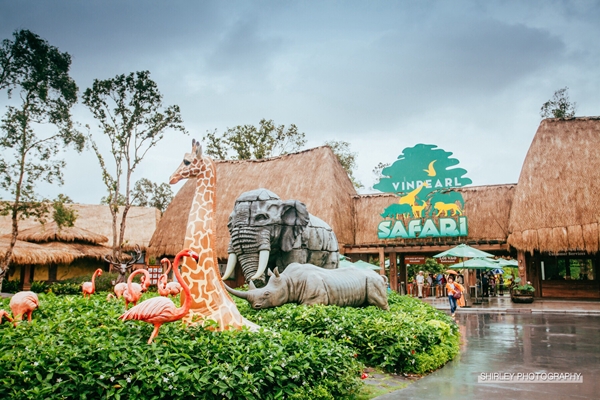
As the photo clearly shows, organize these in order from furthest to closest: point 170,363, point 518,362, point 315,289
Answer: point 315,289, point 518,362, point 170,363

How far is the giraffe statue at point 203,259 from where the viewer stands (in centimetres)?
585

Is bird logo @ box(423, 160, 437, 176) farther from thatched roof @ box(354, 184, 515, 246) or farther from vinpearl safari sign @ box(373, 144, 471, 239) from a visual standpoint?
thatched roof @ box(354, 184, 515, 246)

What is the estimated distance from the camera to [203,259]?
596 cm

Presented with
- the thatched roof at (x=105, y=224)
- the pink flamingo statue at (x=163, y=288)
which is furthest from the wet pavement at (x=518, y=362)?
the thatched roof at (x=105, y=224)

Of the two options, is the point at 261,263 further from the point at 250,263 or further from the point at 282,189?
the point at 282,189

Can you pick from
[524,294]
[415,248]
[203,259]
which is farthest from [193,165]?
[524,294]

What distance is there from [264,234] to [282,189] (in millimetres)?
13701

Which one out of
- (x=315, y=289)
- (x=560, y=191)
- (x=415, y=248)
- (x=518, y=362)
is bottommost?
(x=518, y=362)

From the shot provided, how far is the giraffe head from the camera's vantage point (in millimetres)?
6344

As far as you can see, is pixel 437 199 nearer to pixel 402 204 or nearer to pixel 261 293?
pixel 402 204

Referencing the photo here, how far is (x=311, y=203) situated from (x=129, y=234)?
529 inches

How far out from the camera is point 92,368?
3703 millimetres

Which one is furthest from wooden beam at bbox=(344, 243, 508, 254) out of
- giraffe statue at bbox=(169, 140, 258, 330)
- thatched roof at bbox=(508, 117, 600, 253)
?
giraffe statue at bbox=(169, 140, 258, 330)

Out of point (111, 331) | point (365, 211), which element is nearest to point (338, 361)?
point (111, 331)
